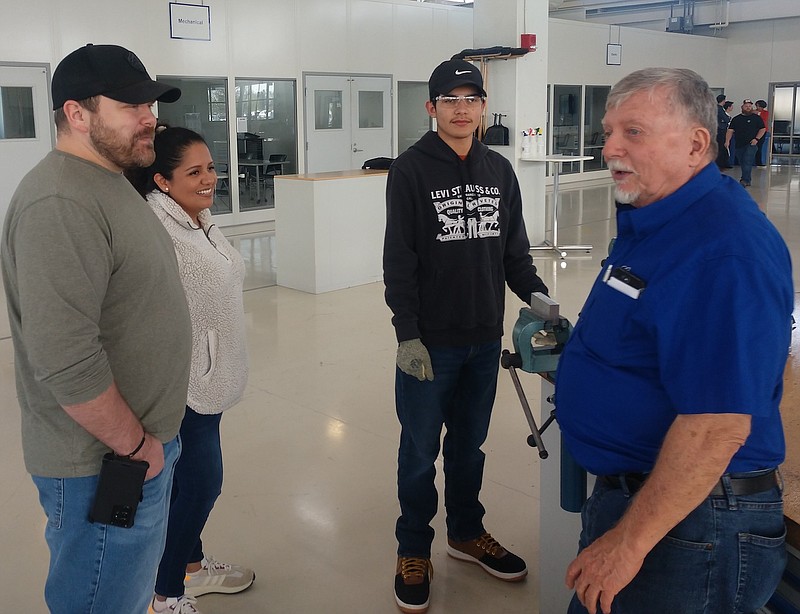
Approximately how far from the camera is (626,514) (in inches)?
54.9

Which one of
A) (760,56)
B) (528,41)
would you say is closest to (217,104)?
(528,41)

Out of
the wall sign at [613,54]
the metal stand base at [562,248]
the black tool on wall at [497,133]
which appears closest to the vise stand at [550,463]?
the black tool on wall at [497,133]

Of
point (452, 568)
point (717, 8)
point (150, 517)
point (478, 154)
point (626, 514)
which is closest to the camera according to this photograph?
point (626, 514)

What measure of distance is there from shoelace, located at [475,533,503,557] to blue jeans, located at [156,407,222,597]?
965mm

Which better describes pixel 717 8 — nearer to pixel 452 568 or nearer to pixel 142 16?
pixel 142 16

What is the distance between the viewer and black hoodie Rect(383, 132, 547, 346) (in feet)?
7.97

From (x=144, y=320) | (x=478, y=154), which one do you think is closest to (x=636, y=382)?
(x=144, y=320)

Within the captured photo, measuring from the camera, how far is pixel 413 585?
8.46 ft

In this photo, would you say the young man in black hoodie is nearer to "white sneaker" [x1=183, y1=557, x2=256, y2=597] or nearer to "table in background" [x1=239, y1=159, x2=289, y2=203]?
"white sneaker" [x1=183, y1=557, x2=256, y2=597]

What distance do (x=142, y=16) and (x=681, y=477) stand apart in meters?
9.70

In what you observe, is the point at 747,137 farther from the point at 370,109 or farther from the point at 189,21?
the point at 189,21

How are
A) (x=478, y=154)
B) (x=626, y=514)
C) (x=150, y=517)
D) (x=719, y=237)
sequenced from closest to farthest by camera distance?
(x=719, y=237)
(x=626, y=514)
(x=150, y=517)
(x=478, y=154)

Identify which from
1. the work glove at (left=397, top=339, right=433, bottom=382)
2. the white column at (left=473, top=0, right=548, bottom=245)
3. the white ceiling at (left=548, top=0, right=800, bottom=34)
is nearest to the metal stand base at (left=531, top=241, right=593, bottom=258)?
the white column at (left=473, top=0, right=548, bottom=245)

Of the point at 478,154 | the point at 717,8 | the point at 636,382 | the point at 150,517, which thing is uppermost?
the point at 717,8
